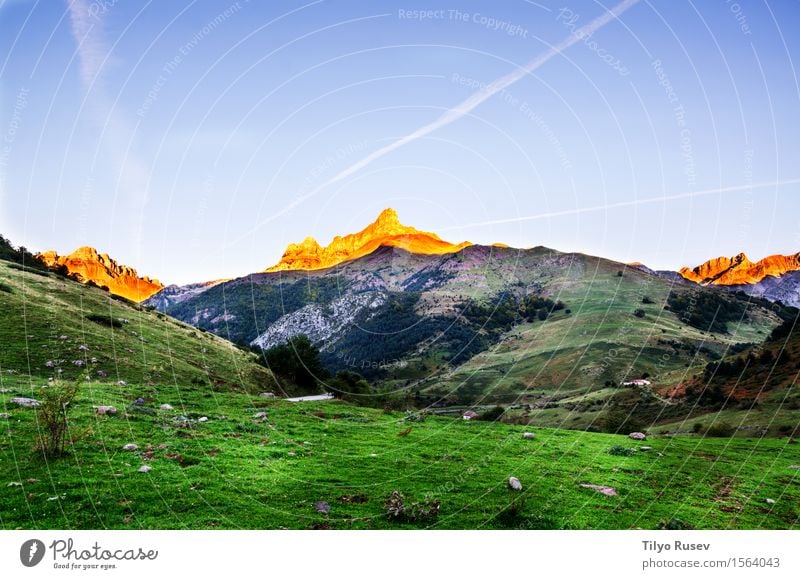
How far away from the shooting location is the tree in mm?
62812

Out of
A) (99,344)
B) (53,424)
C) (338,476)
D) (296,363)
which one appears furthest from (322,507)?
(296,363)

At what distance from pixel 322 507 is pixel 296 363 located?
151 feet

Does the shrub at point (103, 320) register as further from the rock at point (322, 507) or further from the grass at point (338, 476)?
the rock at point (322, 507)

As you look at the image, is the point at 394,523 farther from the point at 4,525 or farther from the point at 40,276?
the point at 40,276

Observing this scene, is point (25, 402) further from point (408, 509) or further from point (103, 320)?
point (103, 320)

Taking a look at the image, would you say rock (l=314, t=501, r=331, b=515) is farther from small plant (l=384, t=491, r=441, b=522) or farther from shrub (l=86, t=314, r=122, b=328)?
shrub (l=86, t=314, r=122, b=328)

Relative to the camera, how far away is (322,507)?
19.0 meters

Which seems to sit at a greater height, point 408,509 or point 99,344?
point 99,344

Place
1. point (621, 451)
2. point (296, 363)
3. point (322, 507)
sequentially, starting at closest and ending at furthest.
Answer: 1. point (322, 507)
2. point (621, 451)
3. point (296, 363)

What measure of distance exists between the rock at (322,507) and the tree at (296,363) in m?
43.3

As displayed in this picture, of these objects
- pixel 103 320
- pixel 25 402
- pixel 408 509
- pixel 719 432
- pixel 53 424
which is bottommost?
pixel 719 432

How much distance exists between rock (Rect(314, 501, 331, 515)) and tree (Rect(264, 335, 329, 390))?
43.3 metres

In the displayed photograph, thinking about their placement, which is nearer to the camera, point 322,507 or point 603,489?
point 322,507

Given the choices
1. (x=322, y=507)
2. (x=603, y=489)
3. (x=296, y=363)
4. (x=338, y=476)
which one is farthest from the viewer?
(x=296, y=363)
